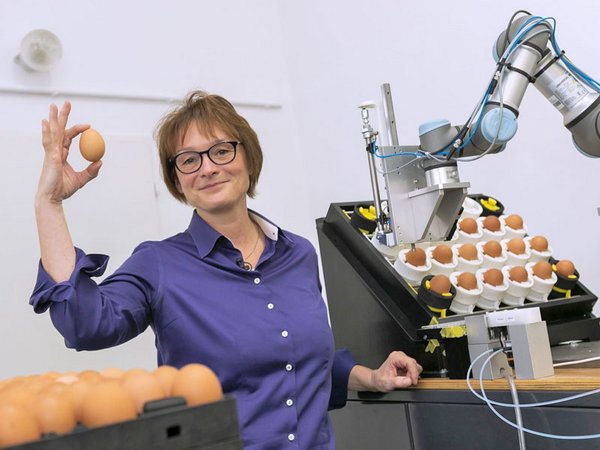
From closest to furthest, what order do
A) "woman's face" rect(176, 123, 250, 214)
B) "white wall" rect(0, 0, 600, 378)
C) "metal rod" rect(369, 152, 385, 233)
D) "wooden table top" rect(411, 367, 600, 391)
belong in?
"wooden table top" rect(411, 367, 600, 391) < "woman's face" rect(176, 123, 250, 214) < "metal rod" rect(369, 152, 385, 233) < "white wall" rect(0, 0, 600, 378)

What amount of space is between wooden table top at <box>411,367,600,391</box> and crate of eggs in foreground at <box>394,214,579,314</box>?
0.73 feet

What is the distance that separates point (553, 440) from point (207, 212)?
75 centimetres

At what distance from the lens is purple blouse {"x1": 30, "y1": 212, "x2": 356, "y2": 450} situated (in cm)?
117

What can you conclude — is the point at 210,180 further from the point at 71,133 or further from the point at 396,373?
the point at 396,373

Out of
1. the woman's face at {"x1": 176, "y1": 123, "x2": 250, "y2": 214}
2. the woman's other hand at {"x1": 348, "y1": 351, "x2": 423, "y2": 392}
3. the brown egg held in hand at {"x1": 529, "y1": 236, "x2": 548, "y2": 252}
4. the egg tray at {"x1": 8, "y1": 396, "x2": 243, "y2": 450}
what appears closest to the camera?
the egg tray at {"x1": 8, "y1": 396, "x2": 243, "y2": 450}

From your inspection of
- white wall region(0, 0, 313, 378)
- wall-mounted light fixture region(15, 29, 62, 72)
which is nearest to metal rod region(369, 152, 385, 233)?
white wall region(0, 0, 313, 378)

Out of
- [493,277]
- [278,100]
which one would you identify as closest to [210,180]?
[493,277]

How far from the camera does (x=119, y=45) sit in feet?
10.4

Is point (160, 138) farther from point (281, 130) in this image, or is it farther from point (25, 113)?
point (281, 130)

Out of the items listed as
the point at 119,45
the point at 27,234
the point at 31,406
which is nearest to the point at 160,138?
the point at 31,406

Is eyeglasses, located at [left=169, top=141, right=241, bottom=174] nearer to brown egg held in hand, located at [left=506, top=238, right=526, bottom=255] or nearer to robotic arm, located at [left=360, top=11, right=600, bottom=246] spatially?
robotic arm, located at [left=360, top=11, right=600, bottom=246]

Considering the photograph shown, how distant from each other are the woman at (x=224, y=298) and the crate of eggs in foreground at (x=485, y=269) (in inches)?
8.3

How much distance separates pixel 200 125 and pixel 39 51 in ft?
5.92

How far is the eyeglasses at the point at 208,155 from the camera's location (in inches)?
51.3
